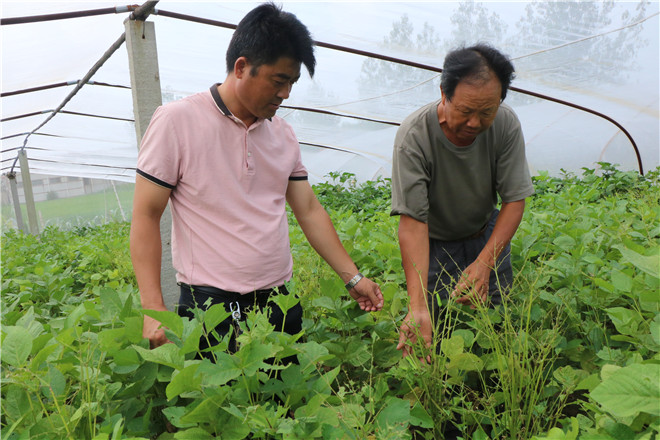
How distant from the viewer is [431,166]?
211cm

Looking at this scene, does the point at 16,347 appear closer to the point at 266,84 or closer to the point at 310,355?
the point at 310,355

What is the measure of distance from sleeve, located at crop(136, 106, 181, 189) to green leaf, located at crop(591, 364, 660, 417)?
4.48 ft

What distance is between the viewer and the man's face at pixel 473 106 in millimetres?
1833

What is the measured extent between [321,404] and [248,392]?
→ 189 mm

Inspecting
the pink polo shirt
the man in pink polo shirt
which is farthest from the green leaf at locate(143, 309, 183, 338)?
the pink polo shirt

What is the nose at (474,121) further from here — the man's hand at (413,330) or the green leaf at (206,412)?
the green leaf at (206,412)

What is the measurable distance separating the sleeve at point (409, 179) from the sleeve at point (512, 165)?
34 centimetres

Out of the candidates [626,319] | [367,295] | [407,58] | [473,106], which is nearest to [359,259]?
[367,295]

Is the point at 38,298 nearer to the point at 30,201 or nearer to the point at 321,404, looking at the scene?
the point at 321,404

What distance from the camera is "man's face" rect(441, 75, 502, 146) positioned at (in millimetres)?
1833

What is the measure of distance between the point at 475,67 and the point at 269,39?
29.1 inches

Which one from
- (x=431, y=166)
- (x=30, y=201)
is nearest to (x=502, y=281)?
(x=431, y=166)

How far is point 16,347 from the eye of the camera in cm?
114

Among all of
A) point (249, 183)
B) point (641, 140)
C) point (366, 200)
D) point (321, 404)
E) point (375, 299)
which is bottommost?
point (366, 200)
